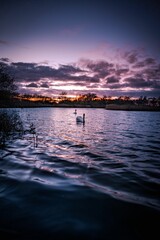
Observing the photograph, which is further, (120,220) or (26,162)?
(26,162)

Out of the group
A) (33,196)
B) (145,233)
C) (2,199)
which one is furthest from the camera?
(33,196)

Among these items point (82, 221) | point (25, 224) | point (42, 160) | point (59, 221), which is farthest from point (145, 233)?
point (42, 160)

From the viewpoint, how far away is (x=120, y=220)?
4.80 meters

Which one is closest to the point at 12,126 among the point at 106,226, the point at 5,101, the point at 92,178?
the point at 5,101

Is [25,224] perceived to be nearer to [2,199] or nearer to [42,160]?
[2,199]

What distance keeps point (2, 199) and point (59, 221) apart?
7.84 ft

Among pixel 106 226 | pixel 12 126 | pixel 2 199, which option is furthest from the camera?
pixel 12 126

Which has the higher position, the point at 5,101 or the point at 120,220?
the point at 5,101

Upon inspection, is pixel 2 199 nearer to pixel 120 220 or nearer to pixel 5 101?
pixel 120 220

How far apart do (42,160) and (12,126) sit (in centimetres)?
1237

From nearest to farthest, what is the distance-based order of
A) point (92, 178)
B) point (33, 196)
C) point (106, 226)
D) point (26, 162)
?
point (106, 226), point (33, 196), point (92, 178), point (26, 162)

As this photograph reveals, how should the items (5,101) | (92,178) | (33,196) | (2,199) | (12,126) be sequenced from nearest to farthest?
(2,199) → (33,196) → (92,178) → (5,101) → (12,126)

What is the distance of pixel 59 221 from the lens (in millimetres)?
4645

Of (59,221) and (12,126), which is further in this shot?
(12,126)
